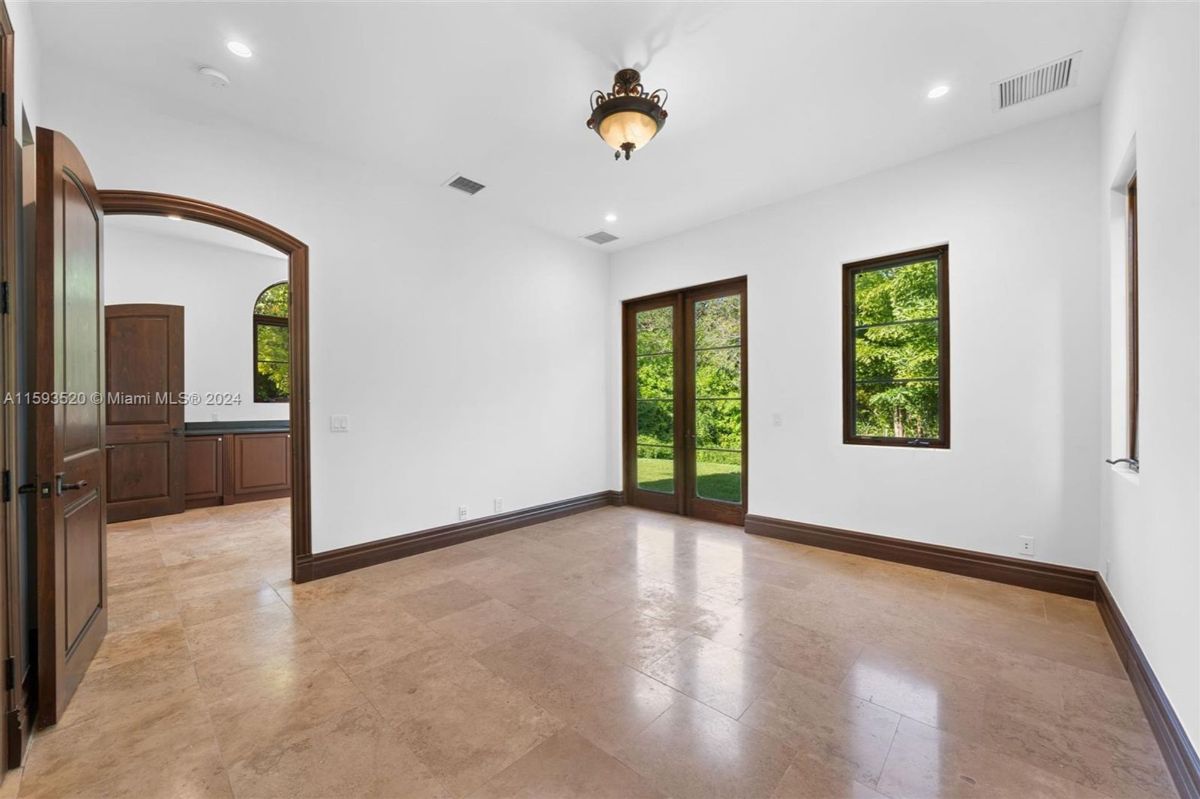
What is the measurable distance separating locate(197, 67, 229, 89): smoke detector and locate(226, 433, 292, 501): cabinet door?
4736mm

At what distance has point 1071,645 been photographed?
263 centimetres

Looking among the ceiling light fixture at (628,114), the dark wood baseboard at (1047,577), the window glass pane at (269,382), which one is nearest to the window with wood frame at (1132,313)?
the dark wood baseboard at (1047,577)

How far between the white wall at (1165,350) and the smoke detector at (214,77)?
14.3 ft

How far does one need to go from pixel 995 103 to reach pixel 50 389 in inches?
205

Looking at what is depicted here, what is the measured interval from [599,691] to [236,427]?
6469 mm

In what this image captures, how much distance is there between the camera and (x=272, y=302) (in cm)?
704

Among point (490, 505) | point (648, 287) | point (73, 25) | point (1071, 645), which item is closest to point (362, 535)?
point (490, 505)

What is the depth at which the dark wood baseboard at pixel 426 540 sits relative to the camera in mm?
3707

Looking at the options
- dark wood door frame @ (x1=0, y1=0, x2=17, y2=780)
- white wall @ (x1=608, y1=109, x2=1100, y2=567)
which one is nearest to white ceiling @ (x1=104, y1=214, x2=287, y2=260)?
dark wood door frame @ (x1=0, y1=0, x2=17, y2=780)

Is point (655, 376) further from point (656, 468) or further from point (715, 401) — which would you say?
point (656, 468)

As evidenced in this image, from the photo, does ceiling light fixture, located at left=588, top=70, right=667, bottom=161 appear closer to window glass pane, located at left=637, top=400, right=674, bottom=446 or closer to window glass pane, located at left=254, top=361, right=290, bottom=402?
window glass pane, located at left=637, top=400, right=674, bottom=446

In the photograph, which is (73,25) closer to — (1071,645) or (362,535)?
(362,535)

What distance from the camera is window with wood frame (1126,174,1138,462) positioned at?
2.74m

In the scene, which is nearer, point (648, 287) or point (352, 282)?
point (352, 282)
